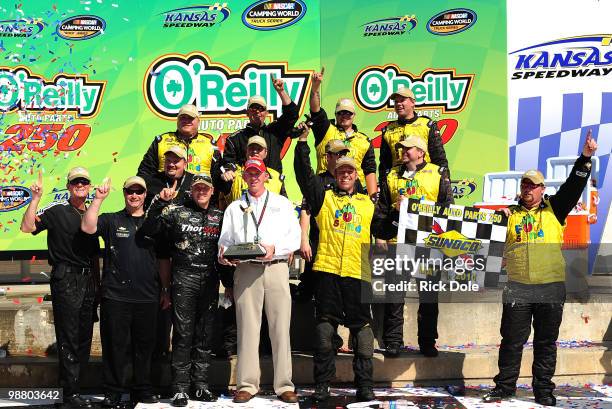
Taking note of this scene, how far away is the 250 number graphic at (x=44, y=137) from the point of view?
30.7 feet

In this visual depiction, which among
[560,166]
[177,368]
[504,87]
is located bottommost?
[177,368]

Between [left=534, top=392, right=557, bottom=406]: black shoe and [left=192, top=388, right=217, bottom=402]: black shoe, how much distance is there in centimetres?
244

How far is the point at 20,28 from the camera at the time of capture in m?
9.32

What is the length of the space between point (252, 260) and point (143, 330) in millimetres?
974

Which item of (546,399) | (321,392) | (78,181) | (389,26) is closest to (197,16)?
(389,26)

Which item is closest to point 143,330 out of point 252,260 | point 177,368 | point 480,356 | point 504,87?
point 177,368

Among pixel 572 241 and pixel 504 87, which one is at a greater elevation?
pixel 504 87

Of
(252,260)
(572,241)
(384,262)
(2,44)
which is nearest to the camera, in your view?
(252,260)

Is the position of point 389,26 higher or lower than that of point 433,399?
higher

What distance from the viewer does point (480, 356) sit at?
7379 millimetres

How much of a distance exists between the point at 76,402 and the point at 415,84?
16.3 feet

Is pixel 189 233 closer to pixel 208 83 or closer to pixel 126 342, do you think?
pixel 126 342

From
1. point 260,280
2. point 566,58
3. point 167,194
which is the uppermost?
point 566,58

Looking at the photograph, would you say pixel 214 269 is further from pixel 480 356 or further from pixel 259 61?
pixel 259 61
